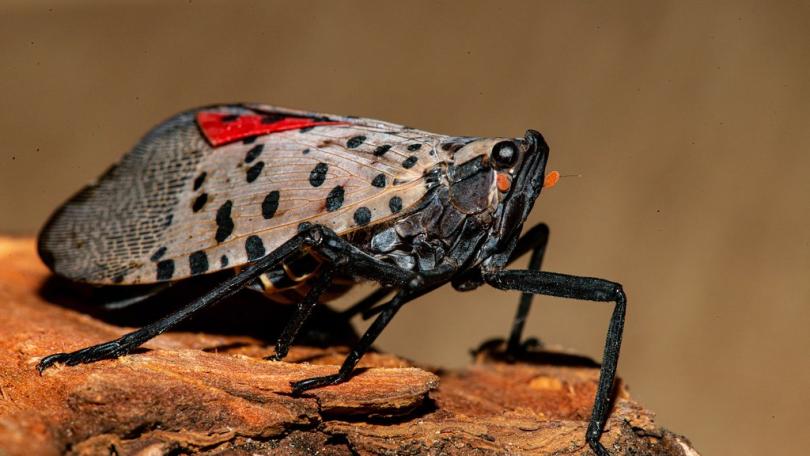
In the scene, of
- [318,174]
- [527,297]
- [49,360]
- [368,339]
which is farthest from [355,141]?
[49,360]

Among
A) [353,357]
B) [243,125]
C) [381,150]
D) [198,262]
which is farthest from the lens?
[243,125]

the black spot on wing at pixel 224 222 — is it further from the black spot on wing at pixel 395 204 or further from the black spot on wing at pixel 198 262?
the black spot on wing at pixel 395 204

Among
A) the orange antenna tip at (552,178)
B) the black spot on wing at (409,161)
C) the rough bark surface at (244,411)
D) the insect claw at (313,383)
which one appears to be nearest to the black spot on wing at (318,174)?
the black spot on wing at (409,161)

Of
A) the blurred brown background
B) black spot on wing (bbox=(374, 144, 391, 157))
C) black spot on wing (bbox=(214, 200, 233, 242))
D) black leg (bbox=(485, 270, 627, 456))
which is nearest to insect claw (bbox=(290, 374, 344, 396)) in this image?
black spot on wing (bbox=(214, 200, 233, 242))

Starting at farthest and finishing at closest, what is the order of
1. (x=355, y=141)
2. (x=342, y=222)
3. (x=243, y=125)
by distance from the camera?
(x=243, y=125)
(x=355, y=141)
(x=342, y=222)

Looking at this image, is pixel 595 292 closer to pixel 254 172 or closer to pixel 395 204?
pixel 395 204

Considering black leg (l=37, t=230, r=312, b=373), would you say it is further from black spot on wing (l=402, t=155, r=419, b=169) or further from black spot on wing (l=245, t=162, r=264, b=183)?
black spot on wing (l=402, t=155, r=419, b=169)

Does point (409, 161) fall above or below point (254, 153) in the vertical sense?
above

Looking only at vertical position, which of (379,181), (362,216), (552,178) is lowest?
(362,216)
